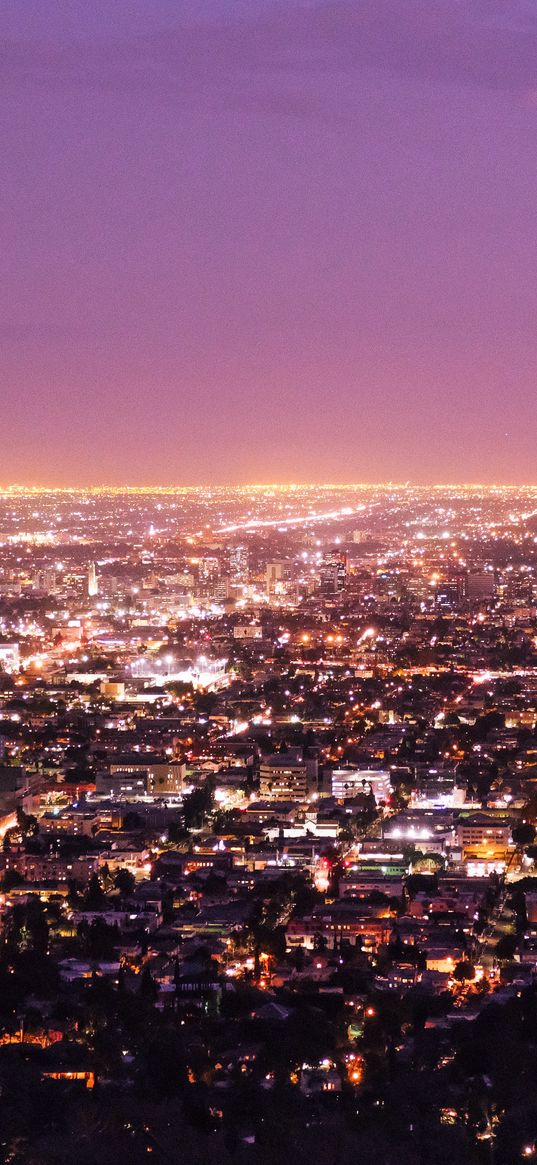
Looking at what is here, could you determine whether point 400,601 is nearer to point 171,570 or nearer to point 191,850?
point 171,570

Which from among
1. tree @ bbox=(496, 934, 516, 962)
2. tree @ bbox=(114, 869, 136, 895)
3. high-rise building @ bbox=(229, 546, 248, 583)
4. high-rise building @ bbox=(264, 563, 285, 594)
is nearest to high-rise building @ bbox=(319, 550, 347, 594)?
high-rise building @ bbox=(264, 563, 285, 594)

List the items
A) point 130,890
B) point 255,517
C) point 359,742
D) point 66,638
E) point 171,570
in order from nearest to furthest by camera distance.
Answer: point 130,890 < point 359,742 < point 66,638 < point 171,570 < point 255,517

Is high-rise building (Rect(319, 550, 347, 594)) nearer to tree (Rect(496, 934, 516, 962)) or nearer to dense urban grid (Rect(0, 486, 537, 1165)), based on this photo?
dense urban grid (Rect(0, 486, 537, 1165))

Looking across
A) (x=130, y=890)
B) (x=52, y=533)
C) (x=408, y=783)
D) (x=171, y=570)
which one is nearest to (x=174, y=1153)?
(x=130, y=890)

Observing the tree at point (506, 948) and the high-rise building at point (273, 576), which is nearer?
the tree at point (506, 948)

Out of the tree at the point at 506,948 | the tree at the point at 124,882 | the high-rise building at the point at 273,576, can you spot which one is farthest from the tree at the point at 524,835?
the high-rise building at the point at 273,576

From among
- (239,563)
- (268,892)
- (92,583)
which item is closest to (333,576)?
(92,583)

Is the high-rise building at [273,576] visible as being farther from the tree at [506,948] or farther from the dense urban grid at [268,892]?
the tree at [506,948]

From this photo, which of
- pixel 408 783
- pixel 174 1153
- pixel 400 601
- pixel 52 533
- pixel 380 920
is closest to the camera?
pixel 174 1153

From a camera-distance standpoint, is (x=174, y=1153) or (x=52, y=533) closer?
(x=174, y=1153)
